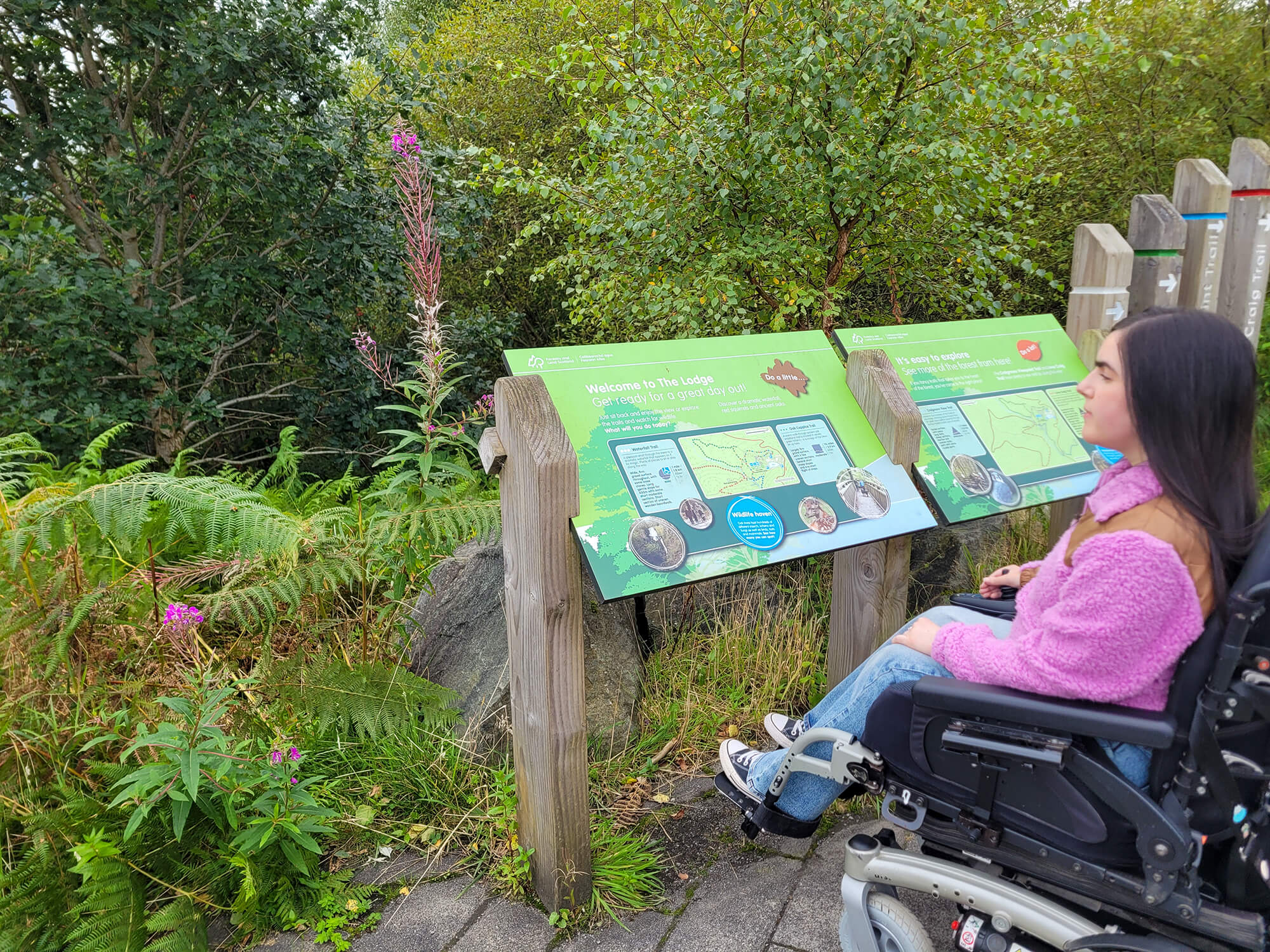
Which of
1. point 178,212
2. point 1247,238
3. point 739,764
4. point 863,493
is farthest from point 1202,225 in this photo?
point 178,212

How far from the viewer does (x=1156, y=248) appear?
12.7ft

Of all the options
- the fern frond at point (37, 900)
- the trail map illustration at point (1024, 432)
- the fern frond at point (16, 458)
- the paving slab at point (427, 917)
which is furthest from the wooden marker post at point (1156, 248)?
the fern frond at point (16, 458)

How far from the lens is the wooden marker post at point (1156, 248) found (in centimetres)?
384

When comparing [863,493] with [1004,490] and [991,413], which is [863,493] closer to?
[1004,490]

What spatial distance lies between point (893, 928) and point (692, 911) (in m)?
0.68

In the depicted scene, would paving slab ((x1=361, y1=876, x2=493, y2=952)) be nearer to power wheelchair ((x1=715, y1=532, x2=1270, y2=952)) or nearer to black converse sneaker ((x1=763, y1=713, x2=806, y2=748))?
black converse sneaker ((x1=763, y1=713, x2=806, y2=748))

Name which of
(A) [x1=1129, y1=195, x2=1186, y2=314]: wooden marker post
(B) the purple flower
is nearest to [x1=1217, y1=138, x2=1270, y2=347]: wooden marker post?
(A) [x1=1129, y1=195, x2=1186, y2=314]: wooden marker post

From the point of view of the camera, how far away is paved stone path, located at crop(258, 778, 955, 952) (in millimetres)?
2164

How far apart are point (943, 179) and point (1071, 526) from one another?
2.58m

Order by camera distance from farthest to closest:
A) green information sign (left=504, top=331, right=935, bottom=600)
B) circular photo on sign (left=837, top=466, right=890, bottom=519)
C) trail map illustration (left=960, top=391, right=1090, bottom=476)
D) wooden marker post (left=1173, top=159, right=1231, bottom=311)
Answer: wooden marker post (left=1173, top=159, right=1231, bottom=311) < trail map illustration (left=960, top=391, right=1090, bottom=476) < circular photo on sign (left=837, top=466, right=890, bottom=519) < green information sign (left=504, top=331, right=935, bottom=600)

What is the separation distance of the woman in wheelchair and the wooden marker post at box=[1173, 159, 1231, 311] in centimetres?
307

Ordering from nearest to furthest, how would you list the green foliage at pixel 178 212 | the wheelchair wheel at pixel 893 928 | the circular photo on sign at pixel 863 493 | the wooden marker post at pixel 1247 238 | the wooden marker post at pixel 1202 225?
the wheelchair wheel at pixel 893 928 < the circular photo on sign at pixel 863 493 < the wooden marker post at pixel 1202 225 < the green foliage at pixel 178 212 < the wooden marker post at pixel 1247 238

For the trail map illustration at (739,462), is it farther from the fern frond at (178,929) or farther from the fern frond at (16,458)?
the fern frond at (16,458)

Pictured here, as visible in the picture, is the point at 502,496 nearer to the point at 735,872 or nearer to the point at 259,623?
the point at 735,872
